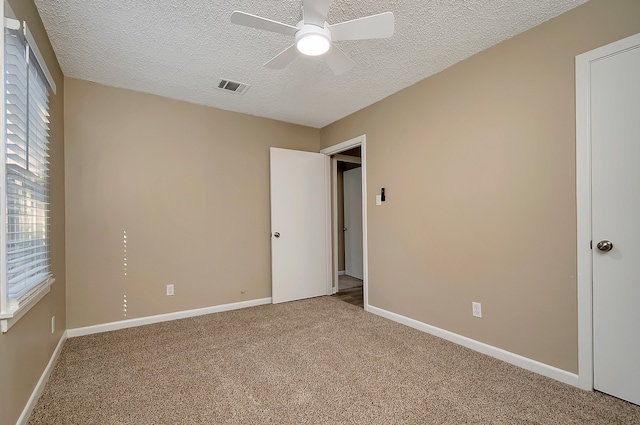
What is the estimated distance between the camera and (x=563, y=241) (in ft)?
6.64

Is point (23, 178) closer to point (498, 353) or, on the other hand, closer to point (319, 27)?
point (319, 27)

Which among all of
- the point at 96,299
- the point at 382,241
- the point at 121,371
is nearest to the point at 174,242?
the point at 96,299

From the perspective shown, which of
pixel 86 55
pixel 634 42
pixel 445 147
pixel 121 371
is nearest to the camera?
pixel 634 42

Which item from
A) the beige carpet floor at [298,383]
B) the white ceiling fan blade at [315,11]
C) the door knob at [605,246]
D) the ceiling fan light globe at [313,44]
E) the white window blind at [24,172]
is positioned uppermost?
the white ceiling fan blade at [315,11]

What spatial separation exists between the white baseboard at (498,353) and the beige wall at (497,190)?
4cm

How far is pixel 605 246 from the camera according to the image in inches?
72.2

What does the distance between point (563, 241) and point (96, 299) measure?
13.3 ft

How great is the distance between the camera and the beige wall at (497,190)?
2.01 meters

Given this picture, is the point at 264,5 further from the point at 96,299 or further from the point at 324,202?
the point at 96,299

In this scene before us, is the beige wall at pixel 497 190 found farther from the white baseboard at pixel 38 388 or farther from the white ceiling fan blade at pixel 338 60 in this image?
the white baseboard at pixel 38 388

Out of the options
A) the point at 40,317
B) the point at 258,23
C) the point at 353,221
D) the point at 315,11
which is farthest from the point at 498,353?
the point at 353,221

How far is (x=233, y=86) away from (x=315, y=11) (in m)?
1.71

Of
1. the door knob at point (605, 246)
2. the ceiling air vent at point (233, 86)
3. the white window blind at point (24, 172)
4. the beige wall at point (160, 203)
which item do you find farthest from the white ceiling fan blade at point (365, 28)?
the beige wall at point (160, 203)

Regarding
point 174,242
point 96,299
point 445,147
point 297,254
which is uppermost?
point 445,147
